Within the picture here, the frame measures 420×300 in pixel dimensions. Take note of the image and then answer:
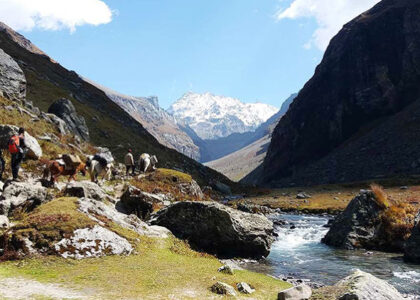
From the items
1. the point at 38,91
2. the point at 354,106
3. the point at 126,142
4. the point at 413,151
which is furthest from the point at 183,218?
the point at 354,106

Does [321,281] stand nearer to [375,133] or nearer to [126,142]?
[126,142]

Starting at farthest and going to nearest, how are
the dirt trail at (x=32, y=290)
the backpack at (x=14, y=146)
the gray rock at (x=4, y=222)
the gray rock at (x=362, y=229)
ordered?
the gray rock at (x=362, y=229) → the backpack at (x=14, y=146) → the gray rock at (x=4, y=222) → the dirt trail at (x=32, y=290)

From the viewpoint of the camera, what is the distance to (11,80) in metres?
42.1

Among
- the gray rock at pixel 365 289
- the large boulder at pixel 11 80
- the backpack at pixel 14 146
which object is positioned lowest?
the gray rock at pixel 365 289

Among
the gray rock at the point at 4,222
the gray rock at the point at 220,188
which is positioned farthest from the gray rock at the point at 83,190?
the gray rock at the point at 220,188

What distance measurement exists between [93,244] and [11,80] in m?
37.1

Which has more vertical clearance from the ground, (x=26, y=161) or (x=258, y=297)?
(x=26, y=161)

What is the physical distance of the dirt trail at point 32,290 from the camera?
9.29m

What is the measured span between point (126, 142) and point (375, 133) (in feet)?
281

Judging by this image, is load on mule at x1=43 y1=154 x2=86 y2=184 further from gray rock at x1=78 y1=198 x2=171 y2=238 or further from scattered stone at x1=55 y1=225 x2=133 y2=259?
scattered stone at x1=55 y1=225 x2=133 y2=259

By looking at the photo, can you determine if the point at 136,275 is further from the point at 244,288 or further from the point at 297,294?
the point at 297,294

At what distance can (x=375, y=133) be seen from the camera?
109312 mm

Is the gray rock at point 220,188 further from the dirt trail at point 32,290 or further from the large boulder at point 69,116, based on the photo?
the dirt trail at point 32,290

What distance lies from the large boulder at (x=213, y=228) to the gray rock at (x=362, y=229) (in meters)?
9.11
